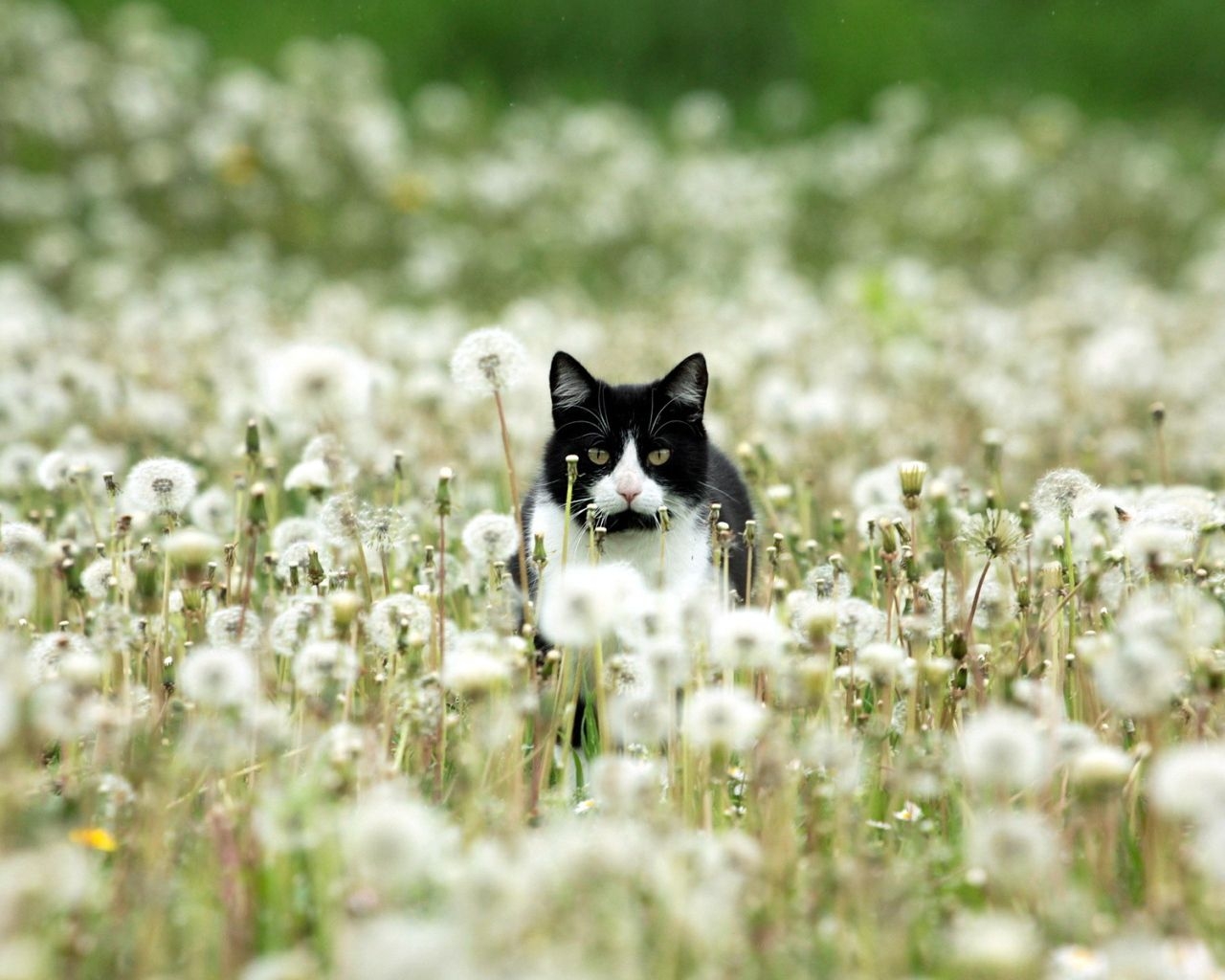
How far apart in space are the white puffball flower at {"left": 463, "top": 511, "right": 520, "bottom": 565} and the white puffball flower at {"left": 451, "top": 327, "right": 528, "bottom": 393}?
31cm

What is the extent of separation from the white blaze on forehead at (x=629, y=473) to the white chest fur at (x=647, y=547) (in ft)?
0.49

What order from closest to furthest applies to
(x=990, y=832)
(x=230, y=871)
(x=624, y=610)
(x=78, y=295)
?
(x=990, y=832) < (x=230, y=871) < (x=624, y=610) < (x=78, y=295)

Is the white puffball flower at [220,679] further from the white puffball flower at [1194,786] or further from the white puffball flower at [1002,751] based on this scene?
the white puffball flower at [1194,786]

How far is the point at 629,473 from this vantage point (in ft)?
11.4

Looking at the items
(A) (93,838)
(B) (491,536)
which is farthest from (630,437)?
(A) (93,838)

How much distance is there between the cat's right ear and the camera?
363cm

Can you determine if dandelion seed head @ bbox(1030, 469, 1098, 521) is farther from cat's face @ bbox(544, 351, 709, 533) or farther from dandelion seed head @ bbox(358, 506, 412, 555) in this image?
dandelion seed head @ bbox(358, 506, 412, 555)

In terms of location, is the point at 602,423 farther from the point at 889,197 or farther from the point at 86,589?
the point at 889,197

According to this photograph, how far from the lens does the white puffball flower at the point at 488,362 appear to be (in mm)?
3107

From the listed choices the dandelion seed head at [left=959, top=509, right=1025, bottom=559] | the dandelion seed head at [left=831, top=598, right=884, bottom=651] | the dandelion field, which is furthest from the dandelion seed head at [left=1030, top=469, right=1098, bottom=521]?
the dandelion seed head at [left=831, top=598, right=884, bottom=651]

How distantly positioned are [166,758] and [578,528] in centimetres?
134

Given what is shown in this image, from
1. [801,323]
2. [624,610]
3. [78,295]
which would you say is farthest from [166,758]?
[78,295]

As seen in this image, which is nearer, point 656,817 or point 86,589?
point 656,817

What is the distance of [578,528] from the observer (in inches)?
142
